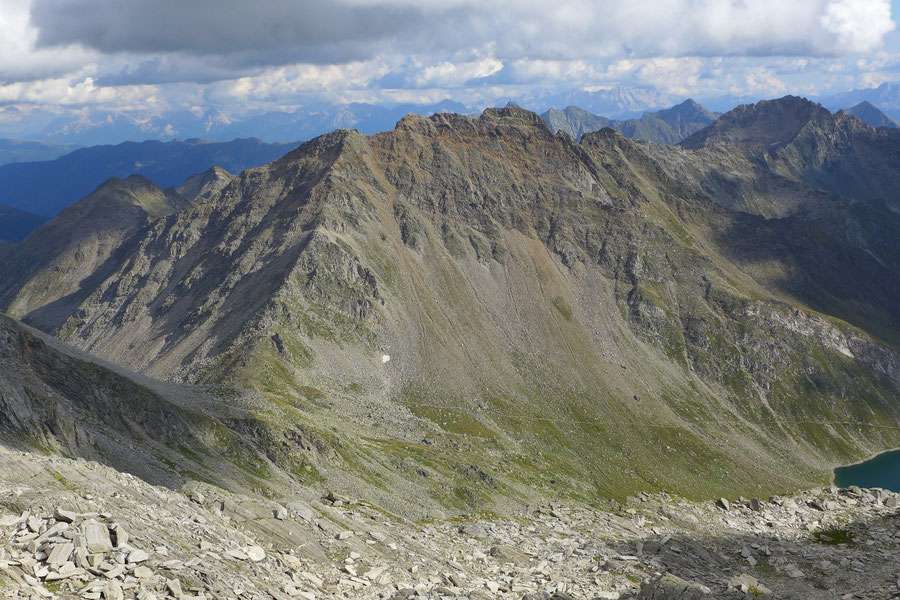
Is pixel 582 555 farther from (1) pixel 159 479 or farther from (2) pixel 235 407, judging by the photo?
(2) pixel 235 407

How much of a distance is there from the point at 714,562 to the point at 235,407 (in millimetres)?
84489

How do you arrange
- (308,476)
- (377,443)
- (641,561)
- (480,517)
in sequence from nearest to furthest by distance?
(641,561) → (480,517) → (308,476) → (377,443)

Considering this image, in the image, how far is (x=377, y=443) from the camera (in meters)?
136

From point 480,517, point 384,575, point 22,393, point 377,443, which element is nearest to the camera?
point 384,575

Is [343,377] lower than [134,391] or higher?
lower

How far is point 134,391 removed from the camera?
311ft

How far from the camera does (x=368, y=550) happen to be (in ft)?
174

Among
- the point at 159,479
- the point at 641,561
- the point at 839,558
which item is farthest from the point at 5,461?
the point at 839,558

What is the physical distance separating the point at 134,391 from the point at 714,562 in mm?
79210

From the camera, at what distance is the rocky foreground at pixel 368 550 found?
33.6 meters

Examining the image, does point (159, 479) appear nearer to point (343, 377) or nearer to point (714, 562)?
Result: point (714, 562)

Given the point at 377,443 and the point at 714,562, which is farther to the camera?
the point at 377,443

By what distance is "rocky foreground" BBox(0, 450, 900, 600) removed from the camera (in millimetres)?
33562

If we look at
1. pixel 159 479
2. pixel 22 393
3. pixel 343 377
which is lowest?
pixel 343 377
